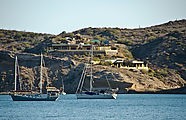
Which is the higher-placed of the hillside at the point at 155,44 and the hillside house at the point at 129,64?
the hillside at the point at 155,44

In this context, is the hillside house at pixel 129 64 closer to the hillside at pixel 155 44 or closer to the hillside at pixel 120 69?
the hillside at pixel 120 69

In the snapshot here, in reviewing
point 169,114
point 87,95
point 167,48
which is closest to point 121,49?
point 167,48

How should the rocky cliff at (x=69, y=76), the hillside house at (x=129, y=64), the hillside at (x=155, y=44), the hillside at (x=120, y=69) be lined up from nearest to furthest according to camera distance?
the rocky cliff at (x=69, y=76) < the hillside at (x=120, y=69) < the hillside house at (x=129, y=64) < the hillside at (x=155, y=44)

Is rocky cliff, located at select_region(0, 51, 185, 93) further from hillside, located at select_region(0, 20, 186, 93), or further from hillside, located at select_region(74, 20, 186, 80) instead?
hillside, located at select_region(74, 20, 186, 80)

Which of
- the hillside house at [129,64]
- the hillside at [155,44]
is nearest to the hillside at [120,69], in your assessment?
the hillside at [155,44]

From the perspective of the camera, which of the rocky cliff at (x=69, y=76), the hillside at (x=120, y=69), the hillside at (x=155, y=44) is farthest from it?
the hillside at (x=155, y=44)

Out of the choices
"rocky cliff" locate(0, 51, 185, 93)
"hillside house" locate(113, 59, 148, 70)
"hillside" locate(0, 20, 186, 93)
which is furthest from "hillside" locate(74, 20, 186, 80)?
"rocky cliff" locate(0, 51, 185, 93)

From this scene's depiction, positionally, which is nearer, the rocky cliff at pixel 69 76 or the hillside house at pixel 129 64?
the rocky cliff at pixel 69 76

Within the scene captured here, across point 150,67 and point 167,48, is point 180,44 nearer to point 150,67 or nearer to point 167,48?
point 167,48

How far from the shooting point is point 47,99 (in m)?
89.7

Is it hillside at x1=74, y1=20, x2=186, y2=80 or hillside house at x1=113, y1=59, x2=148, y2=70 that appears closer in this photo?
hillside house at x1=113, y1=59, x2=148, y2=70

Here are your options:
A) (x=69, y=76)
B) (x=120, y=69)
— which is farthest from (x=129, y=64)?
(x=69, y=76)

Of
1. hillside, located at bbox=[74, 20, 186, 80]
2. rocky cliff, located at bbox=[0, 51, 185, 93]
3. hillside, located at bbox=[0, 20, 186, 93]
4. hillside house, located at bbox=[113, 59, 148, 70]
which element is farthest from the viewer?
hillside, located at bbox=[74, 20, 186, 80]

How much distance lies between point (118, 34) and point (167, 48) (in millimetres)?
40525
